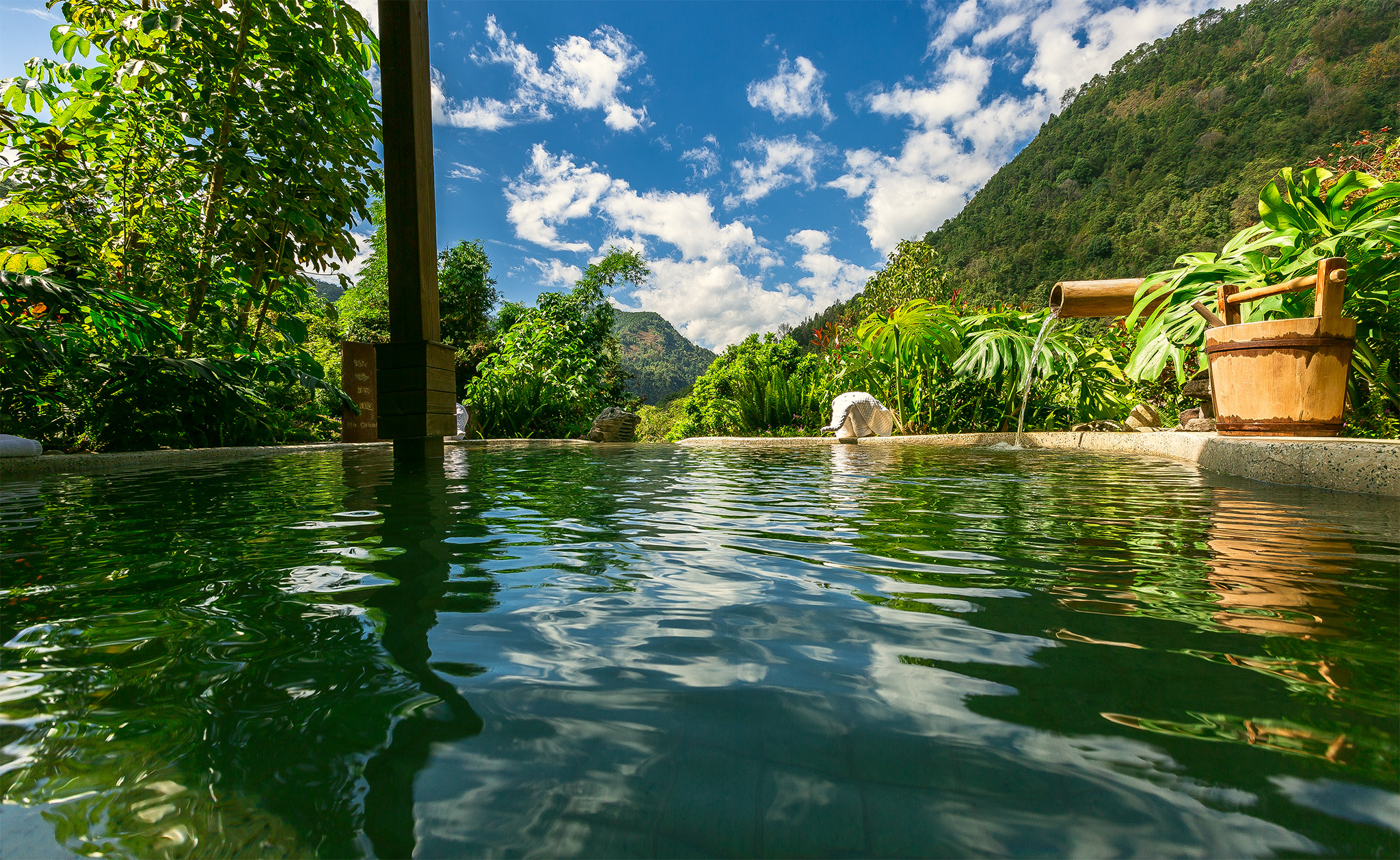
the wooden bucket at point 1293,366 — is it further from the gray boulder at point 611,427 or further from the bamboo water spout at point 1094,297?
the gray boulder at point 611,427

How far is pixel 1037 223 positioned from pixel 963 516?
257 feet

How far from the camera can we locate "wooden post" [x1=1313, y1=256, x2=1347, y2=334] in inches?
134

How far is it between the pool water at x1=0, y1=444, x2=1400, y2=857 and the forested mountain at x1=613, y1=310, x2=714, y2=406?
194 feet

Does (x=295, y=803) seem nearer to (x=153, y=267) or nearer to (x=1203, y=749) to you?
(x=1203, y=749)

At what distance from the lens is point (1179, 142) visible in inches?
2606

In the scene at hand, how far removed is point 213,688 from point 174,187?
22.3 feet

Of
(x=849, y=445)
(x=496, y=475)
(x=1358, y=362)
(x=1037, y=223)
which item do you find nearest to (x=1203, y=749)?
(x=496, y=475)

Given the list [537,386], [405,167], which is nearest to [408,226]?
[405,167]

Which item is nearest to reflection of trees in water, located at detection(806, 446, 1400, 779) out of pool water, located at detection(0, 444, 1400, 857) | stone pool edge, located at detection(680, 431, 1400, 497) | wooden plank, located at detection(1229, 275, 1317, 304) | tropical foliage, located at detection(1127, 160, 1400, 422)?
pool water, located at detection(0, 444, 1400, 857)

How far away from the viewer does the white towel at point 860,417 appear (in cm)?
812

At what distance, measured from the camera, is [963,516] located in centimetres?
235

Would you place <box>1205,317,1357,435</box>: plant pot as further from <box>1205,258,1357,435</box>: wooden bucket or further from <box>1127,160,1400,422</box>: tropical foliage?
<box>1127,160,1400,422</box>: tropical foliage

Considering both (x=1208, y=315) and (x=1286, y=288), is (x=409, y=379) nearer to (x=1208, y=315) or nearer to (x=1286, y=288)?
(x=1208, y=315)

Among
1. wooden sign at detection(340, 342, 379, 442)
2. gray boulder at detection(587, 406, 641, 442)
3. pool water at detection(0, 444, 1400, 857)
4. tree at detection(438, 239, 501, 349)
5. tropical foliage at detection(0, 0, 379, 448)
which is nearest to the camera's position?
pool water at detection(0, 444, 1400, 857)
